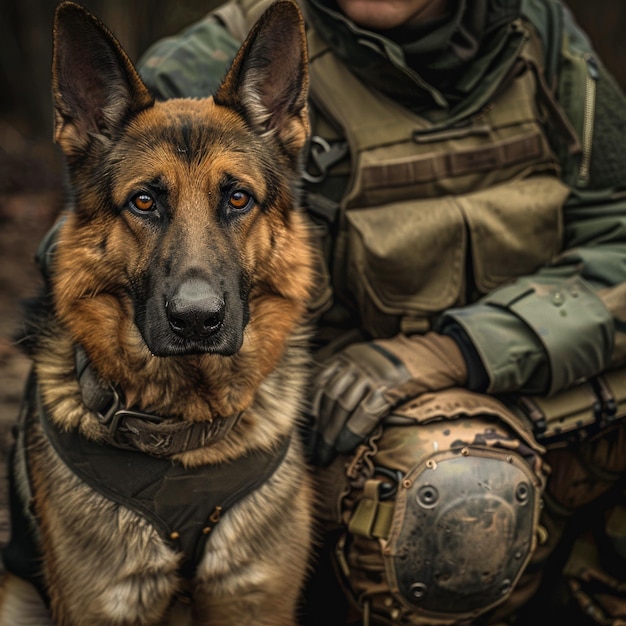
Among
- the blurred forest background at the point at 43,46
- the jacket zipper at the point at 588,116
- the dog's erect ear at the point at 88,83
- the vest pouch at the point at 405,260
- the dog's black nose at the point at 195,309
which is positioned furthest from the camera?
the blurred forest background at the point at 43,46

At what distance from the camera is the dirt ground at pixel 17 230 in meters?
4.23

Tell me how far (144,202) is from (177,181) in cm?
10

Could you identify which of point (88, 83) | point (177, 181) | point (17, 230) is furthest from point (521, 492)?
point (17, 230)

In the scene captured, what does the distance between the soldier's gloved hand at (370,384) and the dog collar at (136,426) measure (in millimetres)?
513

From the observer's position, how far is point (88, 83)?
91.7 inches

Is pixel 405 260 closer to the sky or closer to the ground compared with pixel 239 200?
closer to the ground

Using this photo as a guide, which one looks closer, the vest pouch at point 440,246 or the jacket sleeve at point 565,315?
the jacket sleeve at point 565,315

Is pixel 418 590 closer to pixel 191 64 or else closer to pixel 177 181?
pixel 177 181

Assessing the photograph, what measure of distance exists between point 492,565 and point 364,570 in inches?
15.5

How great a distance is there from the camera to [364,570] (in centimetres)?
279

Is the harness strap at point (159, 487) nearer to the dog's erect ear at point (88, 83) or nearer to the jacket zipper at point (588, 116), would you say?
the dog's erect ear at point (88, 83)

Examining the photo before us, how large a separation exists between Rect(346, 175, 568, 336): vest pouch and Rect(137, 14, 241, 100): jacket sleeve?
26.8 inches

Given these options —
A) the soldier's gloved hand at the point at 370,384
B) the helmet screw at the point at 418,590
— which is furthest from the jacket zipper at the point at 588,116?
the helmet screw at the point at 418,590

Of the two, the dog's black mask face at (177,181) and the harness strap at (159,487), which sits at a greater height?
the dog's black mask face at (177,181)
